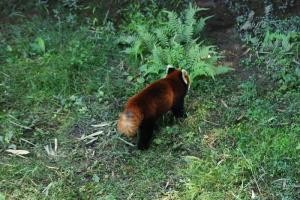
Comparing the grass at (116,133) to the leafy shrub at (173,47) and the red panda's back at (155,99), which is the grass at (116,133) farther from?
the red panda's back at (155,99)

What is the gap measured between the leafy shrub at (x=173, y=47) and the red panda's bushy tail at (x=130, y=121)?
1301 mm

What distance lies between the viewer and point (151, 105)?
534 centimetres

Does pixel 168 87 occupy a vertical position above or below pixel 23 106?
above

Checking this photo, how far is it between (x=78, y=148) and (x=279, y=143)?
6.56ft

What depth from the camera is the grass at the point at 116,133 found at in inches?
201

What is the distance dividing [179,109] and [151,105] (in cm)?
56

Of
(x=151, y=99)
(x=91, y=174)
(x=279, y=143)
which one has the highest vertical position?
(x=151, y=99)

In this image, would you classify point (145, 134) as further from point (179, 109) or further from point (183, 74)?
point (183, 74)

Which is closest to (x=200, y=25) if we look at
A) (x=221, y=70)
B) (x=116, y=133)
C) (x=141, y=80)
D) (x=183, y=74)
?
(x=221, y=70)

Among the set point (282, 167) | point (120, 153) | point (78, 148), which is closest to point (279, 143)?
point (282, 167)

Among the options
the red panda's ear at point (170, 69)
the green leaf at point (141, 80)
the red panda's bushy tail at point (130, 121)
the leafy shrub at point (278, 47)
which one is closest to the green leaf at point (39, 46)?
the green leaf at point (141, 80)

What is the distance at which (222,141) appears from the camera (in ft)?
18.4

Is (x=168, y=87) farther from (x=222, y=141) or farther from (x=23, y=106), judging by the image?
(x=23, y=106)

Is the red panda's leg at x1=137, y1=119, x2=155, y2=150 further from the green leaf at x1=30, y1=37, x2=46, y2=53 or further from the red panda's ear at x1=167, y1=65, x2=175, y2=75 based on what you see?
the green leaf at x1=30, y1=37, x2=46, y2=53
